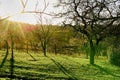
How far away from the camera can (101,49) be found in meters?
80.2

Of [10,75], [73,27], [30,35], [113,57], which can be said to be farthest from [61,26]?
[30,35]

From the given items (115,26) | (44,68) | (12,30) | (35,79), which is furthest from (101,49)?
(115,26)

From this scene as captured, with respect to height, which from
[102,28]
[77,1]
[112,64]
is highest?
[77,1]

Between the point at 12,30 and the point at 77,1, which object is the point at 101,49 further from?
the point at 77,1

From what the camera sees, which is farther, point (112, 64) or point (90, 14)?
point (112, 64)

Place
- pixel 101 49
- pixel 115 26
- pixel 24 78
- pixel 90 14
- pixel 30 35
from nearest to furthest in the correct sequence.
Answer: pixel 90 14
pixel 115 26
pixel 24 78
pixel 101 49
pixel 30 35

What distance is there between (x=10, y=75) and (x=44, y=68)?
10.1 m

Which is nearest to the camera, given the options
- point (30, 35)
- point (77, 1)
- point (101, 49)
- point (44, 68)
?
point (44, 68)

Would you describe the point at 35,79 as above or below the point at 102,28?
below

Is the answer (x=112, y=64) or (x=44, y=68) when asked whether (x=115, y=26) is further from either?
(x=112, y=64)

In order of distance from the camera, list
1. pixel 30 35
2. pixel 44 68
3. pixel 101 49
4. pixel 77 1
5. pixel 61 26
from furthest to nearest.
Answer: pixel 30 35 → pixel 101 49 → pixel 61 26 → pixel 77 1 → pixel 44 68

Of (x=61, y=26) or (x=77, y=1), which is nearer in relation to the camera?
(x=77, y=1)

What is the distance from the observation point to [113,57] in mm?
54250

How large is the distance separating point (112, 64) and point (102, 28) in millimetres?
35052
